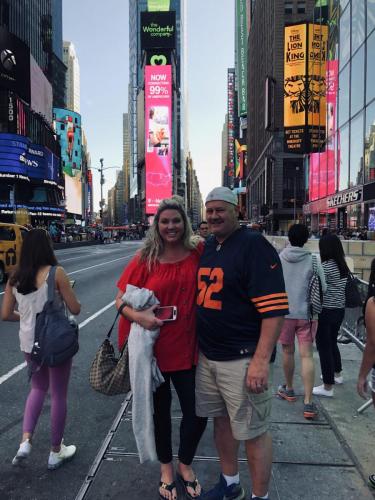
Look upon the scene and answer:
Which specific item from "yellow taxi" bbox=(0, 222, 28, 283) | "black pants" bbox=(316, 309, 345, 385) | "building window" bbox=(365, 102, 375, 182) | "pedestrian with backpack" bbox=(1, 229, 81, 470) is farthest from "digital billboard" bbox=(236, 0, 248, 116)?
"pedestrian with backpack" bbox=(1, 229, 81, 470)

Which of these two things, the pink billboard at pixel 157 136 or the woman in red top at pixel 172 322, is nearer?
the woman in red top at pixel 172 322

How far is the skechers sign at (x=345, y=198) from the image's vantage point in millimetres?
26375

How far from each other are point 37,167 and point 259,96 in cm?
4663

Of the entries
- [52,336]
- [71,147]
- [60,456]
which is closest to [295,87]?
[52,336]

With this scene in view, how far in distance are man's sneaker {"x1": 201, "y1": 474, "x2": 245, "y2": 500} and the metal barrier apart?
Answer: 3487 mm

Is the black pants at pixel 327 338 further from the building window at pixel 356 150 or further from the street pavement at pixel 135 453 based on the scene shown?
the building window at pixel 356 150

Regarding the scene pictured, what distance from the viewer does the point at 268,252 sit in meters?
2.49

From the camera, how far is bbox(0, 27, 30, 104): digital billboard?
59219 millimetres

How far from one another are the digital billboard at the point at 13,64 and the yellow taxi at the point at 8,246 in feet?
178

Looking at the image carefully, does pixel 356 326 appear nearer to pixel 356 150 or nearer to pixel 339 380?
pixel 339 380

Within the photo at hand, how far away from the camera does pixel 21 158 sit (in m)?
59.9

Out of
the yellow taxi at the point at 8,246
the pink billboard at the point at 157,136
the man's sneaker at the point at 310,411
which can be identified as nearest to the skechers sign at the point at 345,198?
the yellow taxi at the point at 8,246

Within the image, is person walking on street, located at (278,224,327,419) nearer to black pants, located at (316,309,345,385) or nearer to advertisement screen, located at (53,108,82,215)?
black pants, located at (316,309,345,385)

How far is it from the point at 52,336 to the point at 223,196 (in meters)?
1.67
